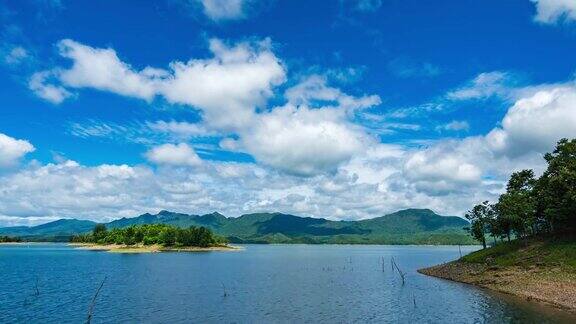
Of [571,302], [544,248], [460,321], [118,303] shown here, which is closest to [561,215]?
[544,248]

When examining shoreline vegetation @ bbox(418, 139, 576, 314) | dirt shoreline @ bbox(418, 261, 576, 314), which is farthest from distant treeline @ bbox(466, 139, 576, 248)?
dirt shoreline @ bbox(418, 261, 576, 314)

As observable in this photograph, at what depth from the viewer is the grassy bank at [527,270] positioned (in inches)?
3718

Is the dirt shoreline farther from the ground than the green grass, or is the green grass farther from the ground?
the green grass

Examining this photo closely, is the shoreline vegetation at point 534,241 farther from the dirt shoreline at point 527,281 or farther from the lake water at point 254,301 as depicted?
the lake water at point 254,301

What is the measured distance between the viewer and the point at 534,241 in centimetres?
13738

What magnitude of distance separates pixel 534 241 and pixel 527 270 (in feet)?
84.8

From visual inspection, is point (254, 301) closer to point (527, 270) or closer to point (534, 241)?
point (527, 270)

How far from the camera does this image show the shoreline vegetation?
338 feet

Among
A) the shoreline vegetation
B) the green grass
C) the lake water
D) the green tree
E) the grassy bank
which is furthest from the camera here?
the green tree

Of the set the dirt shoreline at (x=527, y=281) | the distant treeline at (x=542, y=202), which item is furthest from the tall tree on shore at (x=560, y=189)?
the dirt shoreline at (x=527, y=281)

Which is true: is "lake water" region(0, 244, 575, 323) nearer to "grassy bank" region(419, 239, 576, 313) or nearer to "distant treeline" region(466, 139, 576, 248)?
"grassy bank" region(419, 239, 576, 313)

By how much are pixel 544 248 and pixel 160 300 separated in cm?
10249

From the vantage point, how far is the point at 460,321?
76.5m

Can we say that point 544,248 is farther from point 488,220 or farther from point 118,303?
point 118,303
